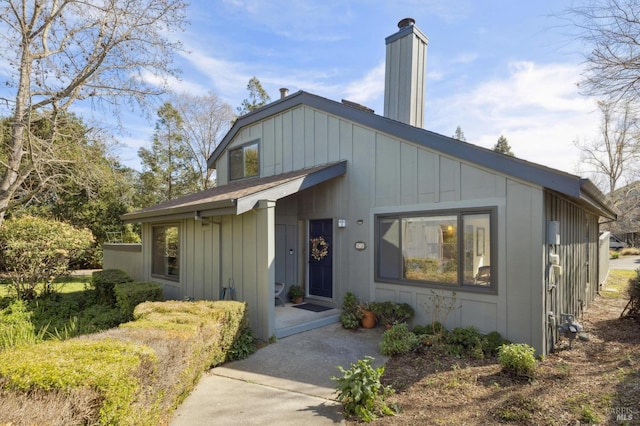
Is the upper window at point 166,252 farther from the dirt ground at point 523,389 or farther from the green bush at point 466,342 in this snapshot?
the green bush at point 466,342

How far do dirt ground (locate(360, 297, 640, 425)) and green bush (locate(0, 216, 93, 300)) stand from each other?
347 inches

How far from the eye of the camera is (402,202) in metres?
6.48

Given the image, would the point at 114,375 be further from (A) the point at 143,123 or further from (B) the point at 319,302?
(A) the point at 143,123

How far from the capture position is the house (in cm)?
521

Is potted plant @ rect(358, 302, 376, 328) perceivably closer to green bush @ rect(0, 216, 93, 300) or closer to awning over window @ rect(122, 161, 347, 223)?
awning over window @ rect(122, 161, 347, 223)

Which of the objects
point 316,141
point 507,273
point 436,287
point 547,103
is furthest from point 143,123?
point 547,103

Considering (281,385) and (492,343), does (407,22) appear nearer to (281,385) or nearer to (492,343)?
(492,343)

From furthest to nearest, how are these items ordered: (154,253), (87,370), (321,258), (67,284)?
(67,284) < (154,253) < (321,258) < (87,370)

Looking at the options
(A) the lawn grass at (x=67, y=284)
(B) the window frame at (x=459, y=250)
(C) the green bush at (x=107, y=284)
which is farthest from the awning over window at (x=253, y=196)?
(A) the lawn grass at (x=67, y=284)

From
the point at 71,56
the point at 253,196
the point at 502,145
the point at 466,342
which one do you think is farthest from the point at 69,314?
the point at 502,145

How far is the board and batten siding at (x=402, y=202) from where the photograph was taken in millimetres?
5109

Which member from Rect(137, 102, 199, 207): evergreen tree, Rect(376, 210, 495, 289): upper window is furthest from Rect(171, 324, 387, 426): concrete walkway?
Rect(137, 102, 199, 207): evergreen tree

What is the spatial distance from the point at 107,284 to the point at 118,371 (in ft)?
26.0

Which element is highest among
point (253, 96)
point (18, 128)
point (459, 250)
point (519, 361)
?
point (253, 96)
